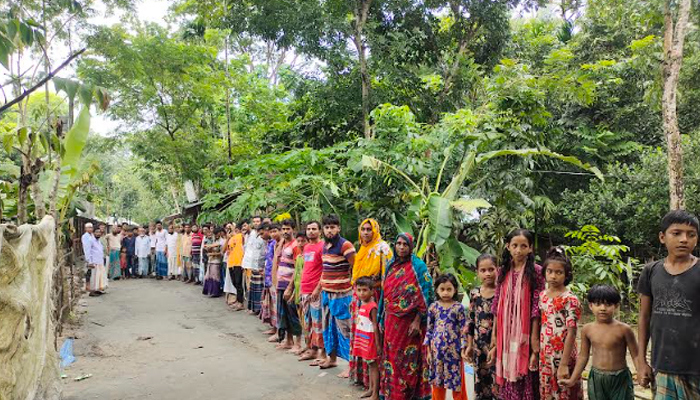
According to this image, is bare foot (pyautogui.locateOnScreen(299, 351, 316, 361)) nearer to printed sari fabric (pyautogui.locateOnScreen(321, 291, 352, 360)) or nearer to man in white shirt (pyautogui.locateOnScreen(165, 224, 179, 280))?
printed sari fabric (pyautogui.locateOnScreen(321, 291, 352, 360))

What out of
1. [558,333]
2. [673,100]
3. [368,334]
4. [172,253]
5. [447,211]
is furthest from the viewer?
[172,253]

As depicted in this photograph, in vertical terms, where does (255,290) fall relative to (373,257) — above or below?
below

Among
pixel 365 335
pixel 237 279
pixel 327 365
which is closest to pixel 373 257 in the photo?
pixel 365 335

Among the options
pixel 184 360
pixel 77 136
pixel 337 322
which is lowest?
pixel 184 360

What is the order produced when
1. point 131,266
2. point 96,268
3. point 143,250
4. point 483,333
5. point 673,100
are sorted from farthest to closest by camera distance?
point 131,266 < point 143,250 < point 96,268 < point 673,100 < point 483,333

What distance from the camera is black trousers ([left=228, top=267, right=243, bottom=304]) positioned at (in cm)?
1072

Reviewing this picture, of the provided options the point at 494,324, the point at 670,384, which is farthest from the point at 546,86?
the point at 670,384

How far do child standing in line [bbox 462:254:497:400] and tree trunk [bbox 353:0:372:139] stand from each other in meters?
6.42

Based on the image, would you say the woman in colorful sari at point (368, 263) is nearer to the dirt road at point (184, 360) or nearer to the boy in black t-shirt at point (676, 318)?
the dirt road at point (184, 360)

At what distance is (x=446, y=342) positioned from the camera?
4.20 meters

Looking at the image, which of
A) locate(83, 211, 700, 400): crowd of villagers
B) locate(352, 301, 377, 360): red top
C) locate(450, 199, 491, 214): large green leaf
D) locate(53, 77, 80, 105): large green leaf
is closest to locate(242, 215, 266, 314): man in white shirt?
locate(83, 211, 700, 400): crowd of villagers

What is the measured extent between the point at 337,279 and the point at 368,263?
0.74 meters

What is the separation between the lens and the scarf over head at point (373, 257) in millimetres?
5172

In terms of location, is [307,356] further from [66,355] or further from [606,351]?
[606,351]
